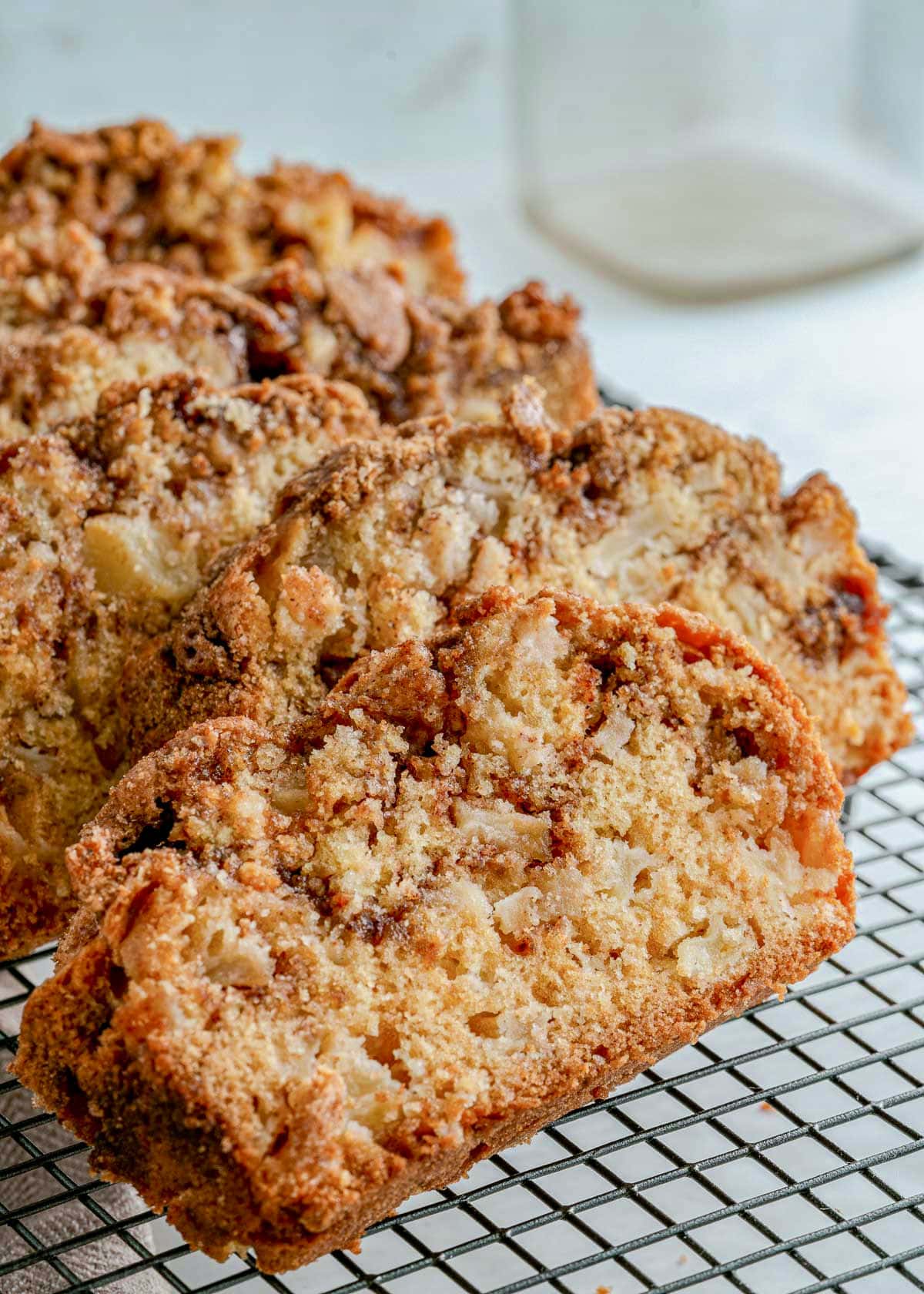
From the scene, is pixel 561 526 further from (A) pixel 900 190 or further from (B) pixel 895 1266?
(A) pixel 900 190

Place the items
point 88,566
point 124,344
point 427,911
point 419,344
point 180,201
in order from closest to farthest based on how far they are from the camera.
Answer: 1. point 427,911
2. point 88,566
3. point 124,344
4. point 419,344
5. point 180,201

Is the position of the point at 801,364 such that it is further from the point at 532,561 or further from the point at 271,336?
the point at 532,561

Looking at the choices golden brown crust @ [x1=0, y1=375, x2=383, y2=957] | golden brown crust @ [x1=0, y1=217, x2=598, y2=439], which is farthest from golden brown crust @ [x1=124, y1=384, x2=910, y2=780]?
golden brown crust @ [x1=0, y1=217, x2=598, y2=439]

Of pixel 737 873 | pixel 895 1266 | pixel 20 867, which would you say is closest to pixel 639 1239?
pixel 895 1266

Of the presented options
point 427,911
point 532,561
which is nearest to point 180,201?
point 532,561

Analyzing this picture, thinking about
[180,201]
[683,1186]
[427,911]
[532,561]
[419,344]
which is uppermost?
[180,201]

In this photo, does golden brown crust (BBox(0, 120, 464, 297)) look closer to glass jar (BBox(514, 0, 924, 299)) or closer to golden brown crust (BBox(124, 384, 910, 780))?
golden brown crust (BBox(124, 384, 910, 780))

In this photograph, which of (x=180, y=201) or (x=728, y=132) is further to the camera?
(x=728, y=132)
